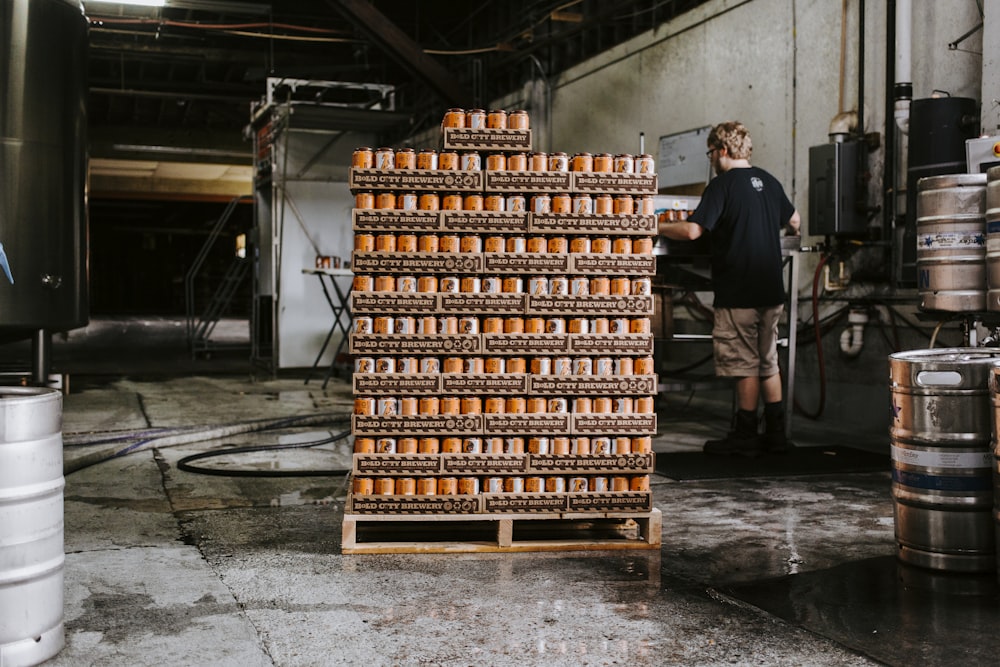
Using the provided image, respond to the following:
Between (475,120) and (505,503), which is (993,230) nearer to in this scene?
(475,120)

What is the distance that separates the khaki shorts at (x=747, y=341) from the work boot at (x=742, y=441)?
33 cm

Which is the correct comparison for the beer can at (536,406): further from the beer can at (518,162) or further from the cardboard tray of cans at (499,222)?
the beer can at (518,162)

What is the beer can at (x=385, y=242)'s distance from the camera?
4648 mm

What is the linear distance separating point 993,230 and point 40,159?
6.26 m

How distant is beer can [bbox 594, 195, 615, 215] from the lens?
4.77 m

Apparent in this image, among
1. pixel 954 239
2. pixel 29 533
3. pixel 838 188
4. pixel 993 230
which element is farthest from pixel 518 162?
pixel 838 188

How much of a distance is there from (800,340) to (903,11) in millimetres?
2985

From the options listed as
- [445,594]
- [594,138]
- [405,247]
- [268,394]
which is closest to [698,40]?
[594,138]

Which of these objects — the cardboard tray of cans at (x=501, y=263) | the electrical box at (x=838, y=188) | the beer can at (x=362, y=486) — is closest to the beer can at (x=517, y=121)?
the cardboard tray of cans at (x=501, y=263)

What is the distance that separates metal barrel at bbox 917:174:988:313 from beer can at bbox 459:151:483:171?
2.60 metres

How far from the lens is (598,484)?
4699 millimetres

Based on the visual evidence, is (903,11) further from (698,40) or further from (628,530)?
(628,530)

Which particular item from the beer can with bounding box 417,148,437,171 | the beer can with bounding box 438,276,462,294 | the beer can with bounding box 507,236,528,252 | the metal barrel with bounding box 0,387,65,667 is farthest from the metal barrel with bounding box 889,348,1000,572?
the metal barrel with bounding box 0,387,65,667

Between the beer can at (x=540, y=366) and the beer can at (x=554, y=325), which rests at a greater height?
the beer can at (x=554, y=325)
